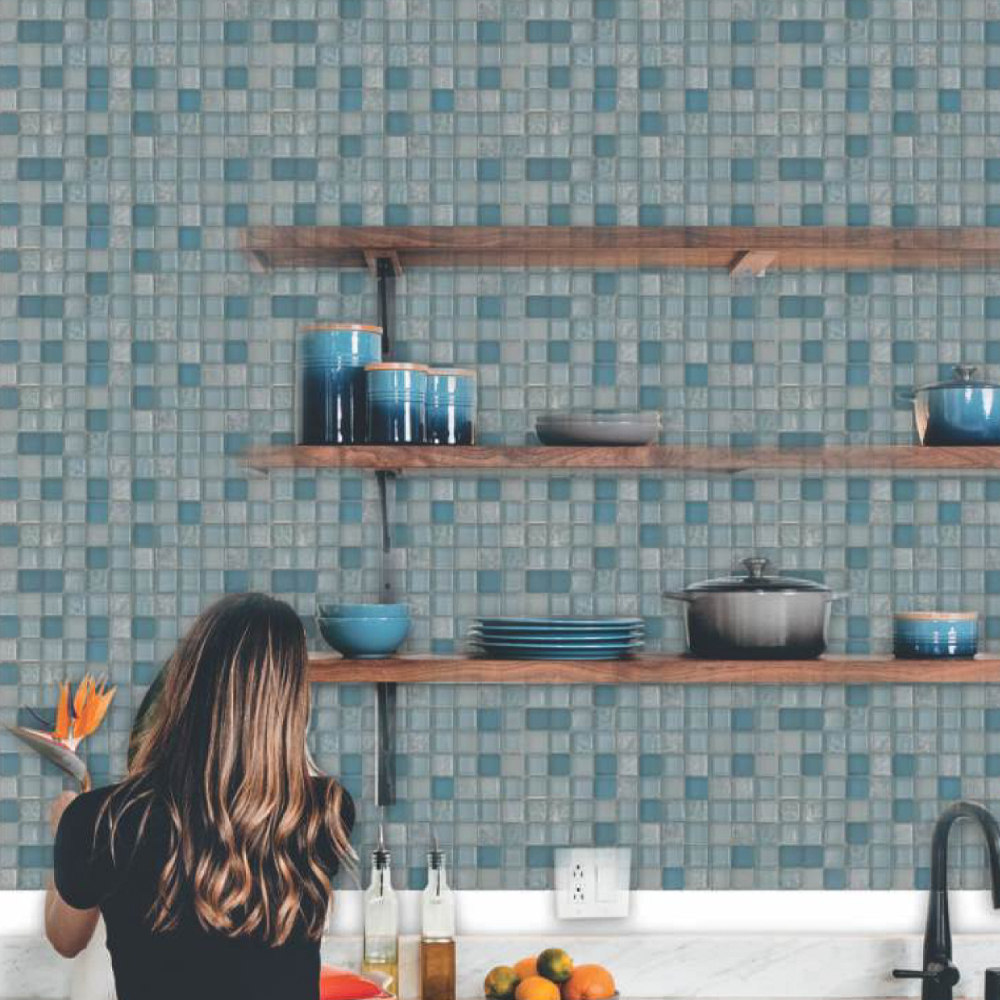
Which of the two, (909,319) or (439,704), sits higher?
(909,319)

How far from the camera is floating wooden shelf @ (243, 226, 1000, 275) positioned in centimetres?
235

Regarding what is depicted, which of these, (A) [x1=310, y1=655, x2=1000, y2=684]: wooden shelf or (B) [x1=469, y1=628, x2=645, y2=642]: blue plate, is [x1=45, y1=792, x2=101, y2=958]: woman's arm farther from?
(B) [x1=469, y1=628, x2=645, y2=642]: blue plate

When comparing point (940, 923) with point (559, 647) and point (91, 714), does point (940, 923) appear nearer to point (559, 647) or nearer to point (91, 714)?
point (559, 647)

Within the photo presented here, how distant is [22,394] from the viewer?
8.58ft

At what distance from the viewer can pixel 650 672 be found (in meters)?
2.27

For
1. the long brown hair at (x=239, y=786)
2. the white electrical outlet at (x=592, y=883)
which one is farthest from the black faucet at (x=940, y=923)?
the long brown hair at (x=239, y=786)

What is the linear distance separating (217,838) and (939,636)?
115cm

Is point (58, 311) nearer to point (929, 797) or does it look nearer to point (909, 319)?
point (909, 319)

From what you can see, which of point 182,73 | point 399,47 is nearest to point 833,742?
point 399,47

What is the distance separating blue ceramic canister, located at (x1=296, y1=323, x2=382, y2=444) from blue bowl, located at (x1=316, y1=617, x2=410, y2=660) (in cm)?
28

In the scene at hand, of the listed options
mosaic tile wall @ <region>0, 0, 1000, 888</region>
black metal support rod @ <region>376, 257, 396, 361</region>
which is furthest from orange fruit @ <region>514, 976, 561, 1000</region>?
black metal support rod @ <region>376, 257, 396, 361</region>

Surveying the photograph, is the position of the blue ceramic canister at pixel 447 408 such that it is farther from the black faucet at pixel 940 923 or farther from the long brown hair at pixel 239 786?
the black faucet at pixel 940 923

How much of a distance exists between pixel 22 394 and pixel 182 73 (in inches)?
24.6

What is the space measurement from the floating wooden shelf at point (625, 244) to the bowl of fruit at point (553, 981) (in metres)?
1.11
